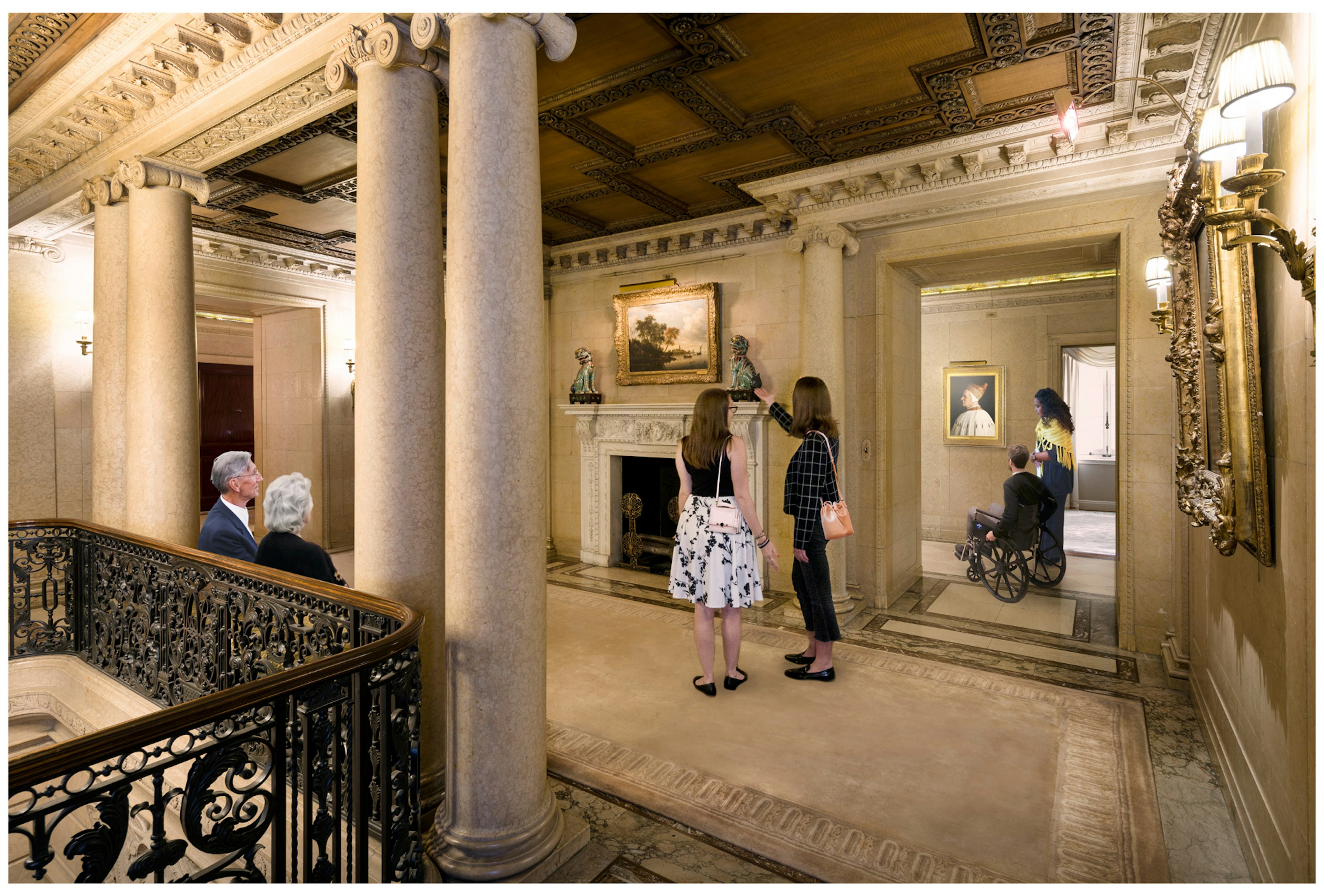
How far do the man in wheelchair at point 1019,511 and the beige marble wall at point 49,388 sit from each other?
939cm

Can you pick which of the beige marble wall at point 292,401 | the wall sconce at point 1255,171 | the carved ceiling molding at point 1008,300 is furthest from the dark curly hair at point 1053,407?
the beige marble wall at point 292,401

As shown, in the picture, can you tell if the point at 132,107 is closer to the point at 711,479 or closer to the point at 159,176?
the point at 159,176

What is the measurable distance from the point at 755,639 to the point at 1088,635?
104 inches

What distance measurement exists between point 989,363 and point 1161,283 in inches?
219

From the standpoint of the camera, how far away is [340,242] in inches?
316

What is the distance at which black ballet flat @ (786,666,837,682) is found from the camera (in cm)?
423

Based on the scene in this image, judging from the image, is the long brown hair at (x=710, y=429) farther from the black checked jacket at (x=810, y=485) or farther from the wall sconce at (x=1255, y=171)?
the wall sconce at (x=1255, y=171)

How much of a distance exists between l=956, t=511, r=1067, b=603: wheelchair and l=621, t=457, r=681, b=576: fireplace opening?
3253mm

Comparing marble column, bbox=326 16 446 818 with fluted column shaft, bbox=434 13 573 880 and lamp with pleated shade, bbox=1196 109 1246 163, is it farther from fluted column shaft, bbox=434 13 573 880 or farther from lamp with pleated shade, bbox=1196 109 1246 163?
lamp with pleated shade, bbox=1196 109 1246 163


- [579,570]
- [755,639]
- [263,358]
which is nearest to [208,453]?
[263,358]

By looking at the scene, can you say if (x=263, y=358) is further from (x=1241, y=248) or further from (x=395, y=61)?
(x=1241, y=248)

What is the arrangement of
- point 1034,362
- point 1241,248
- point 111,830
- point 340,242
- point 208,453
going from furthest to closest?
point 208,453, point 1034,362, point 340,242, point 1241,248, point 111,830

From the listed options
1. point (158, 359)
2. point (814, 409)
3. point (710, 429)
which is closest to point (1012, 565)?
point (814, 409)

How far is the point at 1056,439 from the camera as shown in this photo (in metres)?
7.98
